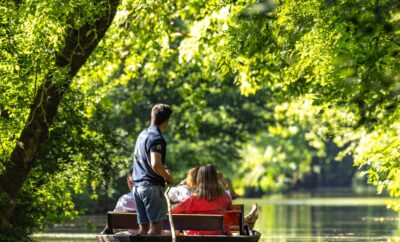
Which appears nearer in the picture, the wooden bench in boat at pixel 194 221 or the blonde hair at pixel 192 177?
the wooden bench in boat at pixel 194 221

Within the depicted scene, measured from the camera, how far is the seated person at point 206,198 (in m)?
15.5

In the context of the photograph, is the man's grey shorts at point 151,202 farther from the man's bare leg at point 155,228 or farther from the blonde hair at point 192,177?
the blonde hair at point 192,177

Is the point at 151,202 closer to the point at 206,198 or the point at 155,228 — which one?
the point at 155,228

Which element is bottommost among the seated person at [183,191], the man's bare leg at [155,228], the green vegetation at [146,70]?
the man's bare leg at [155,228]

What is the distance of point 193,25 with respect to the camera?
25.3m

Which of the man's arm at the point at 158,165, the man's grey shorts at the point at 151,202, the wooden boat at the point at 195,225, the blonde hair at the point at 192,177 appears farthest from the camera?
the blonde hair at the point at 192,177

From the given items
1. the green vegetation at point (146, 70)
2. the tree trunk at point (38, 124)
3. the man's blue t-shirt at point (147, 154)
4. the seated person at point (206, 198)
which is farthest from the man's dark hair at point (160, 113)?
the tree trunk at point (38, 124)

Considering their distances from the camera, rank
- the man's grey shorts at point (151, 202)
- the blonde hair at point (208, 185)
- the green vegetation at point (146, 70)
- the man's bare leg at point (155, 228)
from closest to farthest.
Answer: the green vegetation at point (146, 70) → the man's grey shorts at point (151, 202) → the man's bare leg at point (155, 228) → the blonde hair at point (208, 185)

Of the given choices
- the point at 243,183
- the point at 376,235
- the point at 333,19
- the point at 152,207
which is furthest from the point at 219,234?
the point at 243,183

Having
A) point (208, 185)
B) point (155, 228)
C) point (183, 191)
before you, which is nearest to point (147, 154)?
point (155, 228)

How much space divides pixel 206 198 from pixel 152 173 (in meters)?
2.75

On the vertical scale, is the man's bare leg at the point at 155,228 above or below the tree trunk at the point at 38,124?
below

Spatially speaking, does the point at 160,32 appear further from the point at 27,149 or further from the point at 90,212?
the point at 90,212

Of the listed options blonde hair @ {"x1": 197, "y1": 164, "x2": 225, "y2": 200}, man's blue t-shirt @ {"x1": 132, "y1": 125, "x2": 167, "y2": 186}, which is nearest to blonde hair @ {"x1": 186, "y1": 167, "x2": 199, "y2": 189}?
blonde hair @ {"x1": 197, "y1": 164, "x2": 225, "y2": 200}
